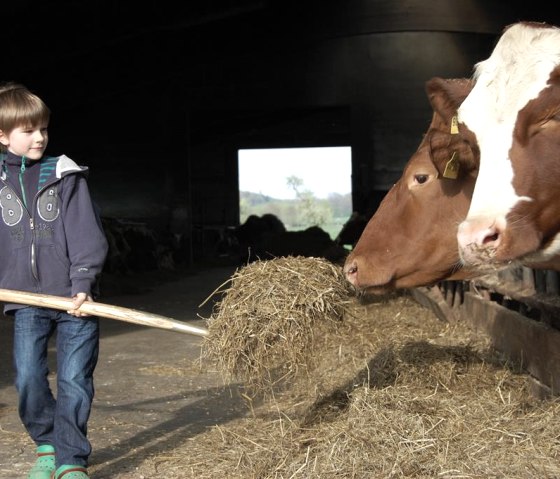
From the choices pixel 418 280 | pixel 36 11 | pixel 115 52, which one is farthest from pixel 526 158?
pixel 115 52

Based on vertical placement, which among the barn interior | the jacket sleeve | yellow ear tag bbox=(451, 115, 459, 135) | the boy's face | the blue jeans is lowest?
the blue jeans

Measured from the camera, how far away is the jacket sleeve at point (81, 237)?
3.67 metres

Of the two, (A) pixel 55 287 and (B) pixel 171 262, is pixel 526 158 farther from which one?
(B) pixel 171 262

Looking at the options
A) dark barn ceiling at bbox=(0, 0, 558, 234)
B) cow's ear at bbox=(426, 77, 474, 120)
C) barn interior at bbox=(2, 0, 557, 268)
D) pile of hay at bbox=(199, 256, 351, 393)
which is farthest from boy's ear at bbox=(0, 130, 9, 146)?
dark barn ceiling at bbox=(0, 0, 558, 234)

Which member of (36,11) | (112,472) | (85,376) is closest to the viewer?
(85,376)

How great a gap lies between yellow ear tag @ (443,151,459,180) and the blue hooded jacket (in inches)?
60.9

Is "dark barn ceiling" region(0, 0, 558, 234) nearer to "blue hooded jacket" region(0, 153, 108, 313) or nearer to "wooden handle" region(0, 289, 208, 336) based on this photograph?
"blue hooded jacket" region(0, 153, 108, 313)

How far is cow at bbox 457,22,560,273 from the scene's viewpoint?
118 inches

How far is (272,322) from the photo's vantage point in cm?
397

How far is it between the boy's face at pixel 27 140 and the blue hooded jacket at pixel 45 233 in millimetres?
64

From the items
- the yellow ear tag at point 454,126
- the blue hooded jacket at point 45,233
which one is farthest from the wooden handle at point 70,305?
the yellow ear tag at point 454,126

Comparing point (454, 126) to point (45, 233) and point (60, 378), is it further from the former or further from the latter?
point (60, 378)

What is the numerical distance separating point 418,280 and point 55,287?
1.71 metres

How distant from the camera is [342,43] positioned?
1597 cm
